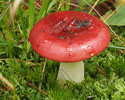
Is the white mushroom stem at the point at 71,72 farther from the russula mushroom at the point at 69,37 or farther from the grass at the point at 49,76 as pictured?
the russula mushroom at the point at 69,37

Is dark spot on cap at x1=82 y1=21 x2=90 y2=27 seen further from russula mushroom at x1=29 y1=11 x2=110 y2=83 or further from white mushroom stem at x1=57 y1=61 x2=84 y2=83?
white mushroom stem at x1=57 y1=61 x2=84 y2=83

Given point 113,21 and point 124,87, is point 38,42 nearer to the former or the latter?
point 124,87

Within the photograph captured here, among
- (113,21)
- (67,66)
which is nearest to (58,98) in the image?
(67,66)

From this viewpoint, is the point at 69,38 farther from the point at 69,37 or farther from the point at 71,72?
the point at 71,72

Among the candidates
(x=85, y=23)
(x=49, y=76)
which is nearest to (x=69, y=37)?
(x=85, y=23)

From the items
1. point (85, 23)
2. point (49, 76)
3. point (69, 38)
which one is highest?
point (85, 23)

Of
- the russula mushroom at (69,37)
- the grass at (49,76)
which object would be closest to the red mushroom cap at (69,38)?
the russula mushroom at (69,37)

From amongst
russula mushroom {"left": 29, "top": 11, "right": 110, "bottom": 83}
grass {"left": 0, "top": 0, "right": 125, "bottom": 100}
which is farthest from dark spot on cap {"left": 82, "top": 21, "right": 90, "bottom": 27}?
grass {"left": 0, "top": 0, "right": 125, "bottom": 100}
